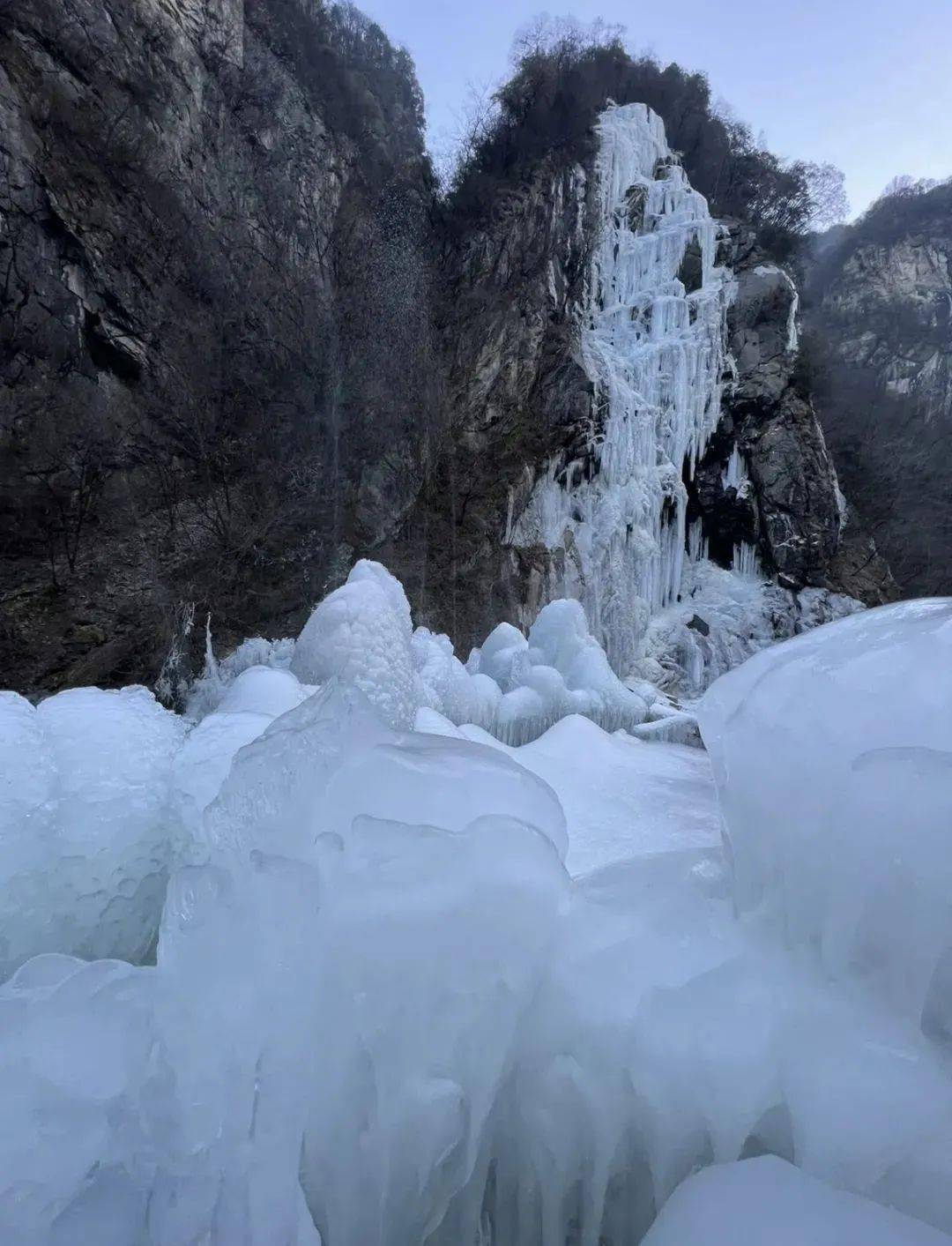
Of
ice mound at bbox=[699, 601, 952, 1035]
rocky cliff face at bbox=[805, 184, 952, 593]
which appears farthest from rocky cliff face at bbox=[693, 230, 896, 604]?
ice mound at bbox=[699, 601, 952, 1035]

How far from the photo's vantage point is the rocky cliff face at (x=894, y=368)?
1347 cm

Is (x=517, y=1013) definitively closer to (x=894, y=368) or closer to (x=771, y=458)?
(x=771, y=458)

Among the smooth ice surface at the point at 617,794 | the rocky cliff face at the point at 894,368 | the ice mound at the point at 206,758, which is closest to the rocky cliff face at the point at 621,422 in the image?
the rocky cliff face at the point at 894,368

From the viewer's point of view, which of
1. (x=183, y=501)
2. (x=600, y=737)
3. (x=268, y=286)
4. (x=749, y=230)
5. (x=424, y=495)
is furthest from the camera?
(x=749, y=230)

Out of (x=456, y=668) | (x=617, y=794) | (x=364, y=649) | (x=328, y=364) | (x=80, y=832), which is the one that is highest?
(x=328, y=364)

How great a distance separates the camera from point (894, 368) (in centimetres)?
1712

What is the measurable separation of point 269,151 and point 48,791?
12.4m

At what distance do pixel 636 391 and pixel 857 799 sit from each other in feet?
38.4

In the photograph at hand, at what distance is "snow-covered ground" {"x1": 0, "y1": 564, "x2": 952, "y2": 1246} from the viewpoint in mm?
618

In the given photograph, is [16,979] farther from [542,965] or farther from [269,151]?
[269,151]

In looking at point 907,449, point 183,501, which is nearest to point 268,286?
point 183,501

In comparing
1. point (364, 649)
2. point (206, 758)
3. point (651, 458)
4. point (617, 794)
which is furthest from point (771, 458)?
point (206, 758)

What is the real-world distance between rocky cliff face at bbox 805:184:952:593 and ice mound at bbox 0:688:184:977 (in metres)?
15.3

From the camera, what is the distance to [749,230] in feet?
40.7
